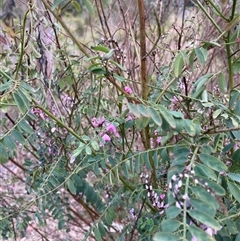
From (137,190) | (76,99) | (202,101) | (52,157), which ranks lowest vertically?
(137,190)

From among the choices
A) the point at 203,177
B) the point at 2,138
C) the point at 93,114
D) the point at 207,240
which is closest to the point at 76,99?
the point at 93,114

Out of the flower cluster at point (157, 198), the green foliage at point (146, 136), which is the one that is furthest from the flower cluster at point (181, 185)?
the flower cluster at point (157, 198)

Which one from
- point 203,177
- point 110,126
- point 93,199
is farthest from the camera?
point 93,199

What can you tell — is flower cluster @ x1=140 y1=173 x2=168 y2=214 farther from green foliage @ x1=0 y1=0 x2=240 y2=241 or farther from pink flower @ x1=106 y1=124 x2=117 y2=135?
pink flower @ x1=106 y1=124 x2=117 y2=135

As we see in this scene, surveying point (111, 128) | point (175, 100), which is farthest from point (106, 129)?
point (175, 100)

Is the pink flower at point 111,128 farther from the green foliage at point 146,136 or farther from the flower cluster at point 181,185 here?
the flower cluster at point 181,185

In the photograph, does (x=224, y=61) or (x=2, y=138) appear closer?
(x=2, y=138)

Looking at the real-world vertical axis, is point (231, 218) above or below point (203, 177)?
below

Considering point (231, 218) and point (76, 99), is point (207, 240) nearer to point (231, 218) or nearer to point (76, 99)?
point (231, 218)

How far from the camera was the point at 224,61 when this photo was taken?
7.43 feet

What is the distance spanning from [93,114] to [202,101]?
545 millimetres

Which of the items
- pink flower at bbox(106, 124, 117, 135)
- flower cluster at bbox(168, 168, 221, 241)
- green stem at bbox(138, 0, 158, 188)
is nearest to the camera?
flower cluster at bbox(168, 168, 221, 241)

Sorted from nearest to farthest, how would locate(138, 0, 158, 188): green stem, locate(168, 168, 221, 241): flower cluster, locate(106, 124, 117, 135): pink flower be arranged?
locate(168, 168, 221, 241): flower cluster, locate(138, 0, 158, 188): green stem, locate(106, 124, 117, 135): pink flower

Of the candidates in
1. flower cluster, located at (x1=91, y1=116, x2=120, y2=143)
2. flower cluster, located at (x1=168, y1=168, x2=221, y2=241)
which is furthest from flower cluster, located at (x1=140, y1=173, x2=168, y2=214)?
flower cluster, located at (x1=168, y1=168, x2=221, y2=241)
